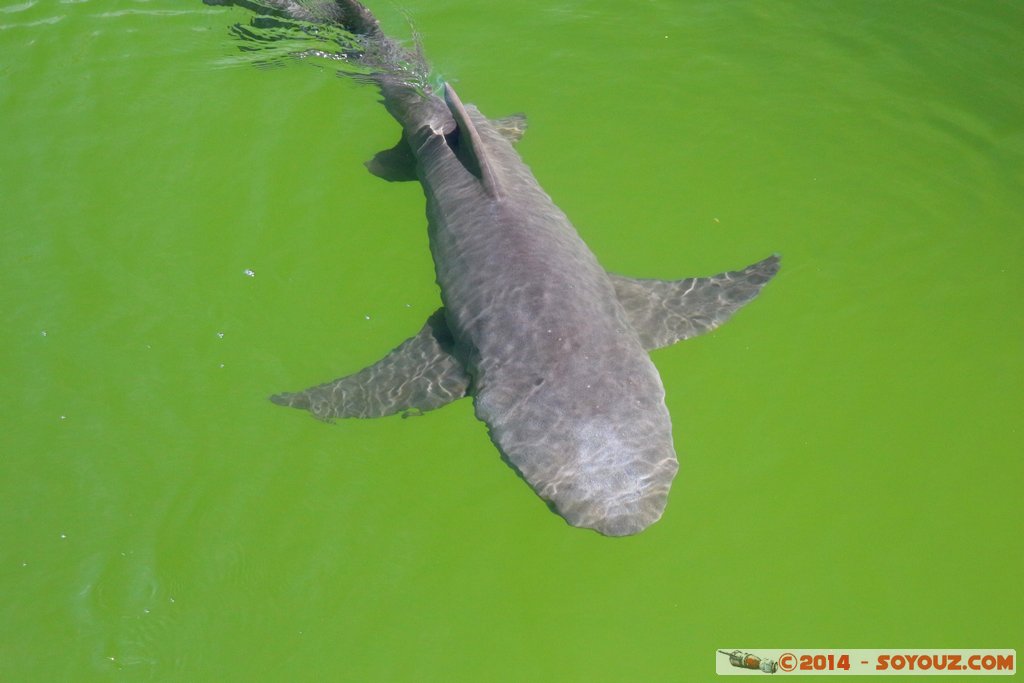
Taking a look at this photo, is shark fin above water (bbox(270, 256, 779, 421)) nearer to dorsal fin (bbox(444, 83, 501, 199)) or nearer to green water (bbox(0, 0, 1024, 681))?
green water (bbox(0, 0, 1024, 681))

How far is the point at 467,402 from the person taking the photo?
5.91m

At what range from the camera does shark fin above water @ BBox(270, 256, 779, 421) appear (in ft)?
18.7

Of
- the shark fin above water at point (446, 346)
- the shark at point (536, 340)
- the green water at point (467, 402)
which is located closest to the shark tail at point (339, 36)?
the green water at point (467, 402)

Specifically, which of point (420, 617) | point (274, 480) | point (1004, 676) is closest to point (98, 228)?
point (274, 480)

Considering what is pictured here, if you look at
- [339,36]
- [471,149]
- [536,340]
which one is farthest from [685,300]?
[339,36]

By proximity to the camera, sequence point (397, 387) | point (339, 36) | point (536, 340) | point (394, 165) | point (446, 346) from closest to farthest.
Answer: point (536, 340), point (397, 387), point (446, 346), point (394, 165), point (339, 36)

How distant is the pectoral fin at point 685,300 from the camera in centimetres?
592

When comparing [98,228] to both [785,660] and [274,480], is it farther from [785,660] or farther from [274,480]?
[785,660]

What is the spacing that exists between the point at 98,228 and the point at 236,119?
5.58 feet

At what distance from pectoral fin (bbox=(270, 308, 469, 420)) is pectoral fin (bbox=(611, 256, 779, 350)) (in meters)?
1.24

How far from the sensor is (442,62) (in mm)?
8758

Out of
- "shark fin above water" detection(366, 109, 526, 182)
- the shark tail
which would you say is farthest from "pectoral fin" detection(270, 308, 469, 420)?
the shark tail

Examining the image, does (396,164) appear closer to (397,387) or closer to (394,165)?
(394,165)

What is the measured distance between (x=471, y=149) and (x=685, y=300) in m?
1.86
